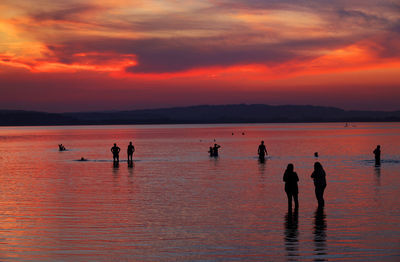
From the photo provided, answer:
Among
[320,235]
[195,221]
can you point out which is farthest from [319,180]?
[320,235]

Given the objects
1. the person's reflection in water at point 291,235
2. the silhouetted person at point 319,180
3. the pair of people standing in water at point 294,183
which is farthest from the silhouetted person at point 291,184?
the silhouetted person at point 319,180

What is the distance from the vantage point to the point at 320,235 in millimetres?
15508

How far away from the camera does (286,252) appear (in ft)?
44.5

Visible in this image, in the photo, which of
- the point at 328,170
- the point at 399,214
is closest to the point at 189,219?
the point at 399,214

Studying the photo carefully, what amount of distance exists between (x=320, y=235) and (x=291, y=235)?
0.78m

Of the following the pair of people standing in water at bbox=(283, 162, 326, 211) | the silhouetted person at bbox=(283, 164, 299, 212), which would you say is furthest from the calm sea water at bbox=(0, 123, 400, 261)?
the pair of people standing in water at bbox=(283, 162, 326, 211)

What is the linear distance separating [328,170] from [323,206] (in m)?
18.9

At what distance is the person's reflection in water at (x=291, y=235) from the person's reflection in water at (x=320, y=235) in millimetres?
490

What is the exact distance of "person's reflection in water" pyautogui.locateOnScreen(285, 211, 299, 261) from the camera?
13.4m

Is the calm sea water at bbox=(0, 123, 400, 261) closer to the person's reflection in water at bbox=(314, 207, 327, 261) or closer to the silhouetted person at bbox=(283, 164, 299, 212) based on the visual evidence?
the person's reflection in water at bbox=(314, 207, 327, 261)

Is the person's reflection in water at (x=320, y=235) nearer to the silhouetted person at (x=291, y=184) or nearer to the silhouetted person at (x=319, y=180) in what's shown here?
the silhouetted person at (x=319, y=180)

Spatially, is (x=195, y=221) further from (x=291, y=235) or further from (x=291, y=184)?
(x=291, y=184)

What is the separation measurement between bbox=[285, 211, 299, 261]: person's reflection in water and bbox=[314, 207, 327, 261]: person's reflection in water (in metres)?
0.49

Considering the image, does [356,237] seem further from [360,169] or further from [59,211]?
[360,169]
